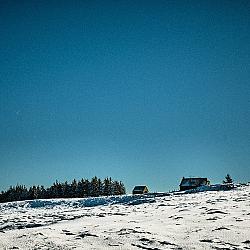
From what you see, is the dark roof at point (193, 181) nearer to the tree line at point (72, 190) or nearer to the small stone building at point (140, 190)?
the small stone building at point (140, 190)

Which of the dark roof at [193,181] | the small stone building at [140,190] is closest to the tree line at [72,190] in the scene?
the small stone building at [140,190]

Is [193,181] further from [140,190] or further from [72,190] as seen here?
[72,190]

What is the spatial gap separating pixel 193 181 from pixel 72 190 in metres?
32.9

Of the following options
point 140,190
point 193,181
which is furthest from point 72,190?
point 193,181

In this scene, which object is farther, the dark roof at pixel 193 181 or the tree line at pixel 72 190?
the tree line at pixel 72 190

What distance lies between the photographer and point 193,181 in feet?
176

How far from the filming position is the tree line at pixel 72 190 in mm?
66562

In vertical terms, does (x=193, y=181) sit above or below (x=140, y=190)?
above

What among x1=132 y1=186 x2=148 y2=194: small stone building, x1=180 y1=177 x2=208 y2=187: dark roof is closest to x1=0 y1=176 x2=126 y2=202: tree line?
x1=132 y1=186 x2=148 y2=194: small stone building

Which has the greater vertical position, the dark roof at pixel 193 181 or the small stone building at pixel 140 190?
the dark roof at pixel 193 181

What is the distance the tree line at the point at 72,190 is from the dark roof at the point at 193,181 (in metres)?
21.5

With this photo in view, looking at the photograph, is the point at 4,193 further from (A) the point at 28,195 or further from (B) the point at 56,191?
(B) the point at 56,191

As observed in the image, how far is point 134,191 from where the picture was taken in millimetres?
58969

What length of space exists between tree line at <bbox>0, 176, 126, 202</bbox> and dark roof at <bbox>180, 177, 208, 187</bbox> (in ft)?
70.6
